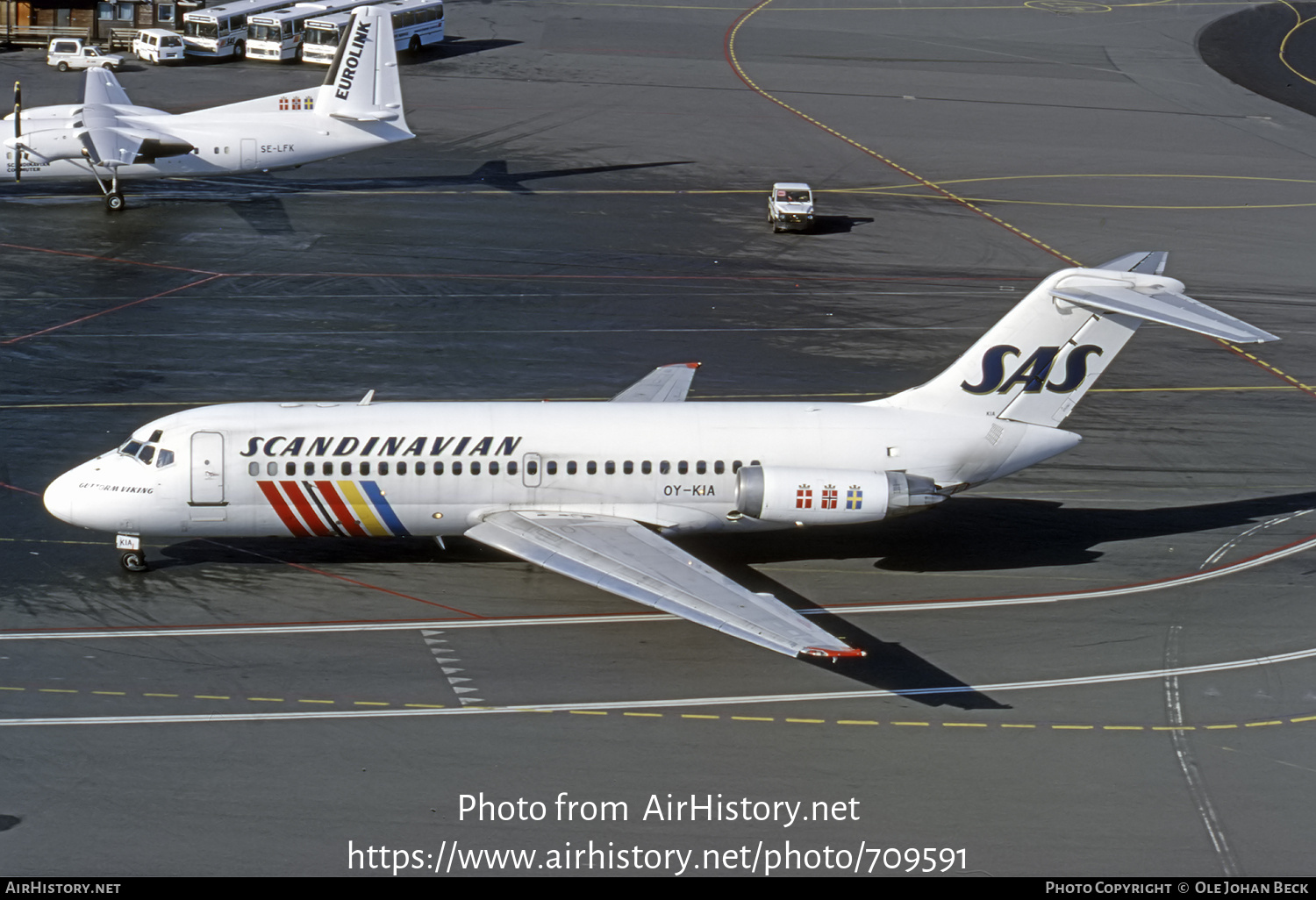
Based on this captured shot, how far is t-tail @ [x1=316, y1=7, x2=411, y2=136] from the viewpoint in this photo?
6059 centimetres

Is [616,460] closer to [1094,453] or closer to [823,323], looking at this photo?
[1094,453]

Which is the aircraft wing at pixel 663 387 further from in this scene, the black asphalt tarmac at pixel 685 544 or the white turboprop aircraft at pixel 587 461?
the black asphalt tarmac at pixel 685 544

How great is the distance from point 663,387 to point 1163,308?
1316cm

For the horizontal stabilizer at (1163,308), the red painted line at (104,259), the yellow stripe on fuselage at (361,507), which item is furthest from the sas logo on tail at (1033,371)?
the red painted line at (104,259)

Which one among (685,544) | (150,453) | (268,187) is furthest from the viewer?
(268,187)

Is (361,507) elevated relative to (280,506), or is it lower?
elevated

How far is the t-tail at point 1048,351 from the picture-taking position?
31.0 meters

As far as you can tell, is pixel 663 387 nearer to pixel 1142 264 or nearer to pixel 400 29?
pixel 1142 264

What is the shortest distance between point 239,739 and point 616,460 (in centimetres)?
1001

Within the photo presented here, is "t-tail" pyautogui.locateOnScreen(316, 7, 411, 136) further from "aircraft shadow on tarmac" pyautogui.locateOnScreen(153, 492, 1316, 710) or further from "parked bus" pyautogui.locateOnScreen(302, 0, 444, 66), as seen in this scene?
"aircraft shadow on tarmac" pyautogui.locateOnScreen(153, 492, 1316, 710)

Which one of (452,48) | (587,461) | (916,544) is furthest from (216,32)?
(916,544)

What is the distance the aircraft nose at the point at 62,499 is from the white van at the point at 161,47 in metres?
58.9

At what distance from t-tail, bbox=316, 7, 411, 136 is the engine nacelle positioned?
37.3 m

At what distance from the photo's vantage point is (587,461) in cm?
3080
